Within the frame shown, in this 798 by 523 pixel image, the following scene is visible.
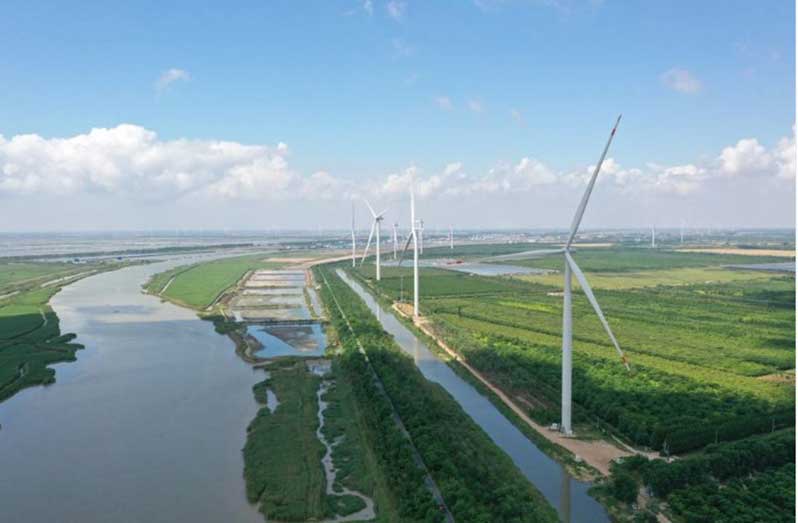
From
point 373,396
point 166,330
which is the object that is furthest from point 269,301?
point 373,396

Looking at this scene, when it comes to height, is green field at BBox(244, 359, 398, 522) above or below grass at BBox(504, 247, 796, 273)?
below

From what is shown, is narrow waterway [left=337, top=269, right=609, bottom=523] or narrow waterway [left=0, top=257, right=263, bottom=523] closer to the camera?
narrow waterway [left=337, top=269, right=609, bottom=523]

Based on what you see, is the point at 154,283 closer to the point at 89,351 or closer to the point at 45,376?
the point at 89,351

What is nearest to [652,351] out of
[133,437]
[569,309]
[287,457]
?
[569,309]

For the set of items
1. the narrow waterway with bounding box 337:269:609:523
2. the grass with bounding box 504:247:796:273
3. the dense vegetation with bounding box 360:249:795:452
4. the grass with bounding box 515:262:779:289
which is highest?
the grass with bounding box 504:247:796:273

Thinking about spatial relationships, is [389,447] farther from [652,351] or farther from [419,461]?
[652,351]

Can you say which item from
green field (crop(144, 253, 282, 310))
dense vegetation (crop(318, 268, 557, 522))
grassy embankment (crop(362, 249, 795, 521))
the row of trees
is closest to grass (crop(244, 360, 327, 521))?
the row of trees

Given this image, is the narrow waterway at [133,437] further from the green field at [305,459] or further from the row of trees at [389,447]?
the row of trees at [389,447]

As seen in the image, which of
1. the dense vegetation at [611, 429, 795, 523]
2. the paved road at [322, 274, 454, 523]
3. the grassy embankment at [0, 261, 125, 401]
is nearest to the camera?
the dense vegetation at [611, 429, 795, 523]

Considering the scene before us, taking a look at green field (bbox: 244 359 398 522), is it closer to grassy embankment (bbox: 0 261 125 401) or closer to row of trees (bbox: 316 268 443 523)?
row of trees (bbox: 316 268 443 523)
